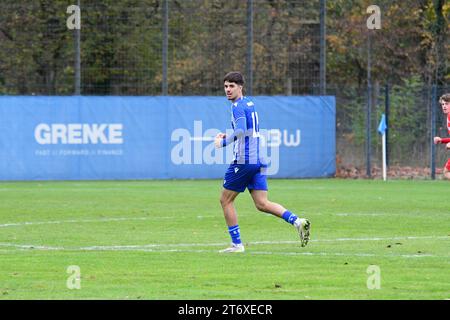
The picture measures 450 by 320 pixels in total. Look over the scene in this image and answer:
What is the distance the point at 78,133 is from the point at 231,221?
1895 cm

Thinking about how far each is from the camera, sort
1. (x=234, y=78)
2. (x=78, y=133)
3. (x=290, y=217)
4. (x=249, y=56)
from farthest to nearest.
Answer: (x=249, y=56)
(x=78, y=133)
(x=290, y=217)
(x=234, y=78)

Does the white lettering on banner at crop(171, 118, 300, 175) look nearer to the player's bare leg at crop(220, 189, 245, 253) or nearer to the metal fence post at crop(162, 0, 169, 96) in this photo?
the metal fence post at crop(162, 0, 169, 96)

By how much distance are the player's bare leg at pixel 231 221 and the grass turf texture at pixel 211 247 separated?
0.91 ft

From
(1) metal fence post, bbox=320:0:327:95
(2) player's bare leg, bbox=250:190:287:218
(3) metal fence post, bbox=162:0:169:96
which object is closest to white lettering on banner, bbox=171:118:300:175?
(3) metal fence post, bbox=162:0:169:96

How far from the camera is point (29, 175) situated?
33219 millimetres

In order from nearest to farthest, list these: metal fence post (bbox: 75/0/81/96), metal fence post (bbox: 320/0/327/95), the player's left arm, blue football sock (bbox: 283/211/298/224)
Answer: the player's left arm → blue football sock (bbox: 283/211/298/224) → metal fence post (bbox: 75/0/81/96) → metal fence post (bbox: 320/0/327/95)

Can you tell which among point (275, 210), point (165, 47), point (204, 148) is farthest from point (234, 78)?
point (165, 47)

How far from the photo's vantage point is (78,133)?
33.3 meters

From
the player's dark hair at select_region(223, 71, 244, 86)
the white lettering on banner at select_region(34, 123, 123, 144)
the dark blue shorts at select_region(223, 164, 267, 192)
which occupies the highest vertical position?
the player's dark hair at select_region(223, 71, 244, 86)

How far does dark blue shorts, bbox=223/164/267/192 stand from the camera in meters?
14.9

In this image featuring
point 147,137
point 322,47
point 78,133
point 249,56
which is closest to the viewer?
point 78,133

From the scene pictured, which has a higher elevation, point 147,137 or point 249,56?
point 249,56

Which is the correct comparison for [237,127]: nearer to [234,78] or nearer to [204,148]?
[234,78]

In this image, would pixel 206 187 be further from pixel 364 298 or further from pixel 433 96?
pixel 364 298
